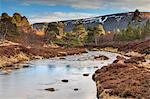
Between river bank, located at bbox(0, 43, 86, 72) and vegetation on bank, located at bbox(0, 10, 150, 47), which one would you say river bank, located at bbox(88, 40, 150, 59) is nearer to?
river bank, located at bbox(0, 43, 86, 72)

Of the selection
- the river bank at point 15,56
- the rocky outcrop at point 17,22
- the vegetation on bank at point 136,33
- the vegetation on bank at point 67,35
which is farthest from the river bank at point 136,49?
the rocky outcrop at point 17,22

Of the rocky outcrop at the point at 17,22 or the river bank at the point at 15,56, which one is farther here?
the rocky outcrop at the point at 17,22

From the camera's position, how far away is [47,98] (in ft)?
112

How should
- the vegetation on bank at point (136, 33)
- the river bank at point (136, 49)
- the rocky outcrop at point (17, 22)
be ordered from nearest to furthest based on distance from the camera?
the river bank at point (136, 49) → the rocky outcrop at point (17, 22) → the vegetation on bank at point (136, 33)

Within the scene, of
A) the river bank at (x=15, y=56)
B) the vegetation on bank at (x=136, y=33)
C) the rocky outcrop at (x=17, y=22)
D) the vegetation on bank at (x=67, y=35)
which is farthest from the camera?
the vegetation on bank at (x=67, y=35)

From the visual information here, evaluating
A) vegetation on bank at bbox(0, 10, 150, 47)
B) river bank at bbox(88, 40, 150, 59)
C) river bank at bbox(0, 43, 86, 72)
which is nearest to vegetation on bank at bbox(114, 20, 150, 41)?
vegetation on bank at bbox(0, 10, 150, 47)

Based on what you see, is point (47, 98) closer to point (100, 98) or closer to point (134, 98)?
point (100, 98)

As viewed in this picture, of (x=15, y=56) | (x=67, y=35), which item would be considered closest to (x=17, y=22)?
(x=67, y=35)

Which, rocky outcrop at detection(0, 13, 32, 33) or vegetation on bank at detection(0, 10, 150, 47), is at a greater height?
rocky outcrop at detection(0, 13, 32, 33)

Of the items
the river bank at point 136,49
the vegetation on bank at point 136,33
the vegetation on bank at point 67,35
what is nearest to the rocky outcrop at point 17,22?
the vegetation on bank at point 67,35

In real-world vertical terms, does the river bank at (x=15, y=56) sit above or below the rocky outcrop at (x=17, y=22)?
below

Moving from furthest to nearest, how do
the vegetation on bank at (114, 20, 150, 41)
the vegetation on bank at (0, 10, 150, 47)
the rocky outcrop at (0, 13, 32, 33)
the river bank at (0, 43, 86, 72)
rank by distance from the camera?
the vegetation on bank at (0, 10, 150, 47) → the vegetation on bank at (114, 20, 150, 41) → the rocky outcrop at (0, 13, 32, 33) → the river bank at (0, 43, 86, 72)

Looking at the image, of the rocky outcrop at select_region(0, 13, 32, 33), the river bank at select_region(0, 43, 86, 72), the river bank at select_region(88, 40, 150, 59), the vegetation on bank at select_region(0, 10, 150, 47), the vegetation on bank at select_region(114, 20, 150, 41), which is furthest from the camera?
the vegetation on bank at select_region(0, 10, 150, 47)

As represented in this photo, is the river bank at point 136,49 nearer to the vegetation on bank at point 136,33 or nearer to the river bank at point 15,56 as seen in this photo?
the river bank at point 15,56
